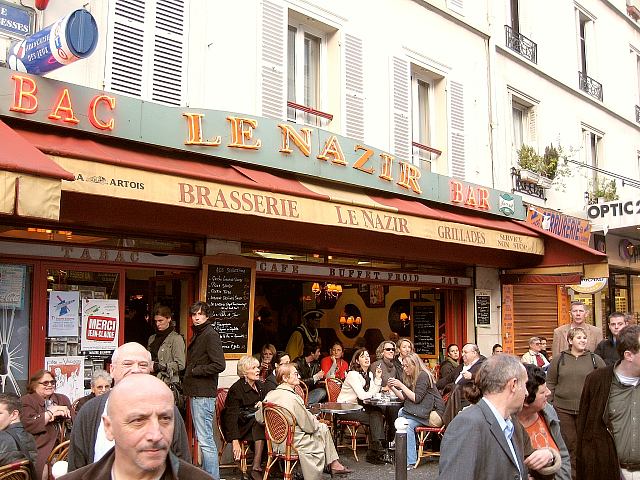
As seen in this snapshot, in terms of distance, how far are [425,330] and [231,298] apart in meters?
5.59

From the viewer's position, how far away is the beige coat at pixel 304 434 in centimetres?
688

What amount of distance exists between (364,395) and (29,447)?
15.7 ft

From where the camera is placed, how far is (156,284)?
820 centimetres

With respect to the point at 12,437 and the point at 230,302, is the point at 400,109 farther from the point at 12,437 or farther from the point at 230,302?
the point at 12,437

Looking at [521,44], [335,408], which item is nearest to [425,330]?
[335,408]

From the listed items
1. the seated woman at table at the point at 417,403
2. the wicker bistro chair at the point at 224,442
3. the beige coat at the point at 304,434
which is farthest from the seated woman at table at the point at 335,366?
the beige coat at the point at 304,434

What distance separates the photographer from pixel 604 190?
15531 mm

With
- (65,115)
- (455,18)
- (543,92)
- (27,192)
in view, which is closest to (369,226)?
(65,115)

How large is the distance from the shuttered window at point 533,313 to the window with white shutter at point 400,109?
13.5 ft

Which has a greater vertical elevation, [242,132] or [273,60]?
[273,60]

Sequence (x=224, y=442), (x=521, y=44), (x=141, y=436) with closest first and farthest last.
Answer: (x=141, y=436)
(x=224, y=442)
(x=521, y=44)

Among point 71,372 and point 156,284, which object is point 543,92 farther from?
point 71,372

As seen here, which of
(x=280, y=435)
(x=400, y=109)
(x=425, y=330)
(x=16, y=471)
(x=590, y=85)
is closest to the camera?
(x=16, y=471)

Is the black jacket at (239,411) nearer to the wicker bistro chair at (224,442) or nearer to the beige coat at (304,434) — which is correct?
the wicker bistro chair at (224,442)
